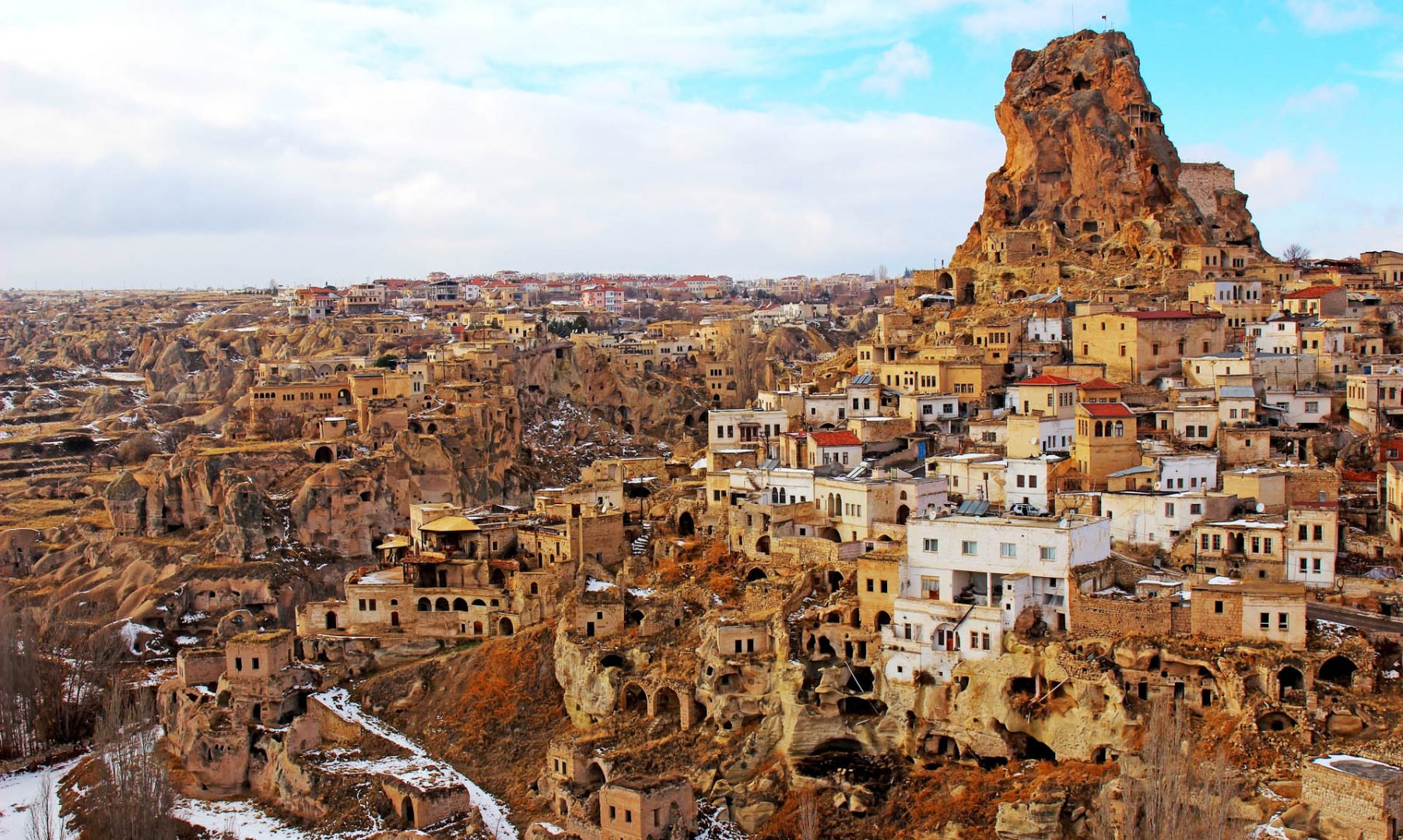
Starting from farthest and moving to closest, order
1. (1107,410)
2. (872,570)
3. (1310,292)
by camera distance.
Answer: (1310,292), (1107,410), (872,570)

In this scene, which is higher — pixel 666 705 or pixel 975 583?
pixel 975 583

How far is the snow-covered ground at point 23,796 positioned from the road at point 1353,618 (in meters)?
29.6

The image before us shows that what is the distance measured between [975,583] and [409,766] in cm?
1518

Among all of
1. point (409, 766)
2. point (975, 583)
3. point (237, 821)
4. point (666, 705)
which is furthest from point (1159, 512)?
point (237, 821)

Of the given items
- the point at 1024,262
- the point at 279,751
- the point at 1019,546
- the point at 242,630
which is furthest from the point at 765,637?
the point at 1024,262

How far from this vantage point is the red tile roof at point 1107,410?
125ft

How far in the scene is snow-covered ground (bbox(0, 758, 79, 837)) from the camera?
119 feet

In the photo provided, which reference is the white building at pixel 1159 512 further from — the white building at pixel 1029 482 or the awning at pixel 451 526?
the awning at pixel 451 526

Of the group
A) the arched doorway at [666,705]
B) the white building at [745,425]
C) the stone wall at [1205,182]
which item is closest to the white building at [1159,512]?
the arched doorway at [666,705]

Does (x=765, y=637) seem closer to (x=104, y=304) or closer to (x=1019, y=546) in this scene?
(x=1019, y=546)

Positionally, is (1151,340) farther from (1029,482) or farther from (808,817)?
(808,817)

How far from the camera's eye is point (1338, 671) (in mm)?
28688

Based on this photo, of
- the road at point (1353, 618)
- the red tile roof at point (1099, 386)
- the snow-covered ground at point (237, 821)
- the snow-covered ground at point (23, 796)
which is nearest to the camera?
the road at point (1353, 618)

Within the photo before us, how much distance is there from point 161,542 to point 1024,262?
38557 mm
